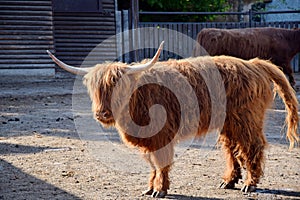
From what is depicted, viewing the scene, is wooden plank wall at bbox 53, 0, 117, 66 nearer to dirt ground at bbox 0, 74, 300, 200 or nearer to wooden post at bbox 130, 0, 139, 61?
wooden post at bbox 130, 0, 139, 61

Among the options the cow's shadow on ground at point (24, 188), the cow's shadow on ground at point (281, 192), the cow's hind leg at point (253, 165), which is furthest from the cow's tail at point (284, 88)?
the cow's shadow on ground at point (24, 188)

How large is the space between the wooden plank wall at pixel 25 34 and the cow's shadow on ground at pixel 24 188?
8.88 meters

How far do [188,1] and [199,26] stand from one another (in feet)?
17.5

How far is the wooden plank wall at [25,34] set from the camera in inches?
552

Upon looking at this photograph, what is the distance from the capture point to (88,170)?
5703mm

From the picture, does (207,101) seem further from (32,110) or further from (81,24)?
(81,24)

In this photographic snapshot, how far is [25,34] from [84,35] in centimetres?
266

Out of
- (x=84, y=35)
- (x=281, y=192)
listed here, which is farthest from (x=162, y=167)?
(x=84, y=35)

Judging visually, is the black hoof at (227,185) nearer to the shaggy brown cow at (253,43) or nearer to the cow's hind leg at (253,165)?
the cow's hind leg at (253,165)

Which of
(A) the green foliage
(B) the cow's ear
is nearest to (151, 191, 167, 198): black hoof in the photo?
(B) the cow's ear

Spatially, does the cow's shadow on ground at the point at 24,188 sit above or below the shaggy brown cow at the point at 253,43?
below

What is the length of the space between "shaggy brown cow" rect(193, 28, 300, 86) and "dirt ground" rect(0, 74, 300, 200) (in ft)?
12.7

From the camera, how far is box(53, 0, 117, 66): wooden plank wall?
645 inches

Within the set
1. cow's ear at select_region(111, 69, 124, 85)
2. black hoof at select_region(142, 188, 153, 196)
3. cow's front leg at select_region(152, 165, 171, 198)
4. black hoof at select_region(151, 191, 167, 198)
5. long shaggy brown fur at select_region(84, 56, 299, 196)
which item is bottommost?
black hoof at select_region(142, 188, 153, 196)
